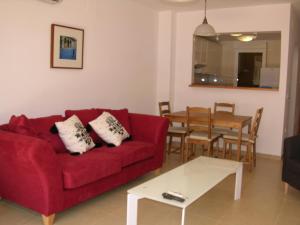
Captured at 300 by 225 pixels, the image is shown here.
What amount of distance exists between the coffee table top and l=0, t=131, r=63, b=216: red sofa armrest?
2.22 feet

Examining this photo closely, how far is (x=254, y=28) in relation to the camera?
5.33 m

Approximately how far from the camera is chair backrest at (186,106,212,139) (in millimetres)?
4574

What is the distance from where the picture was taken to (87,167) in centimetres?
301

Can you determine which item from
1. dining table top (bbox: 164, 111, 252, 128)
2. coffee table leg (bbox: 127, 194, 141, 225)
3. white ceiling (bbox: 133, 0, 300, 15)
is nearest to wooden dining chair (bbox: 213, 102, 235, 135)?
dining table top (bbox: 164, 111, 252, 128)

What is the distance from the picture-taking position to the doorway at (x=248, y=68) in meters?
8.02

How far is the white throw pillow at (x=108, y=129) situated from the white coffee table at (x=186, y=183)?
966 millimetres

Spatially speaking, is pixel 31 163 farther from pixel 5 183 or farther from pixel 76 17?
pixel 76 17

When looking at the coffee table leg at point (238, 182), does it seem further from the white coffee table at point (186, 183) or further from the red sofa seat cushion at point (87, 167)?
the red sofa seat cushion at point (87, 167)

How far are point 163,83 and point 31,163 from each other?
368 cm

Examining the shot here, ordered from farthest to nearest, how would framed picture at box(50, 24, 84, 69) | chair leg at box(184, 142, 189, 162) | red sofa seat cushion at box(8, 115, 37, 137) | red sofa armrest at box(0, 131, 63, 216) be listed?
chair leg at box(184, 142, 189, 162)
framed picture at box(50, 24, 84, 69)
red sofa seat cushion at box(8, 115, 37, 137)
red sofa armrest at box(0, 131, 63, 216)

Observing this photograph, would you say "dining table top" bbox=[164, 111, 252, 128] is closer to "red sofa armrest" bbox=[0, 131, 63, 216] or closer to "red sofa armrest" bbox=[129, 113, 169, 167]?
"red sofa armrest" bbox=[129, 113, 169, 167]

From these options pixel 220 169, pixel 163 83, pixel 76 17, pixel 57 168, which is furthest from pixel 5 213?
pixel 163 83

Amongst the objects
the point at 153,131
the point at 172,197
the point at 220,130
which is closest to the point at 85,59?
the point at 153,131

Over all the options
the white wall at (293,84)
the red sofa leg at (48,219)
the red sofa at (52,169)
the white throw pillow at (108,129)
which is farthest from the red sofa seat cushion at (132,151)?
the white wall at (293,84)
